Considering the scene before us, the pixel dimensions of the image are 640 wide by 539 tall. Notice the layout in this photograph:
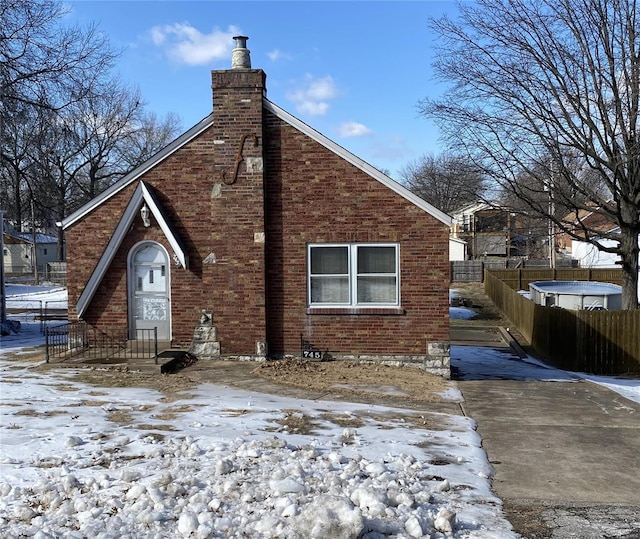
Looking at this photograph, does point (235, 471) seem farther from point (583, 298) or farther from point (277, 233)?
point (583, 298)

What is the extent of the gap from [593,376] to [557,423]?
289 inches

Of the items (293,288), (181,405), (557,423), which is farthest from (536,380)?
(181,405)

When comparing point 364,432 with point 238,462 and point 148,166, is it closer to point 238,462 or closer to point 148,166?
point 238,462

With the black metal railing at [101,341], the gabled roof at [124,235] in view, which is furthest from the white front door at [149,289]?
the gabled roof at [124,235]

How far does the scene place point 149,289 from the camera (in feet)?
44.8

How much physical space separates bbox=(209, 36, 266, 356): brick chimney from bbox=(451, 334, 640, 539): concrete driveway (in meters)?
4.74

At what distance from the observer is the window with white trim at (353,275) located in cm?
1303

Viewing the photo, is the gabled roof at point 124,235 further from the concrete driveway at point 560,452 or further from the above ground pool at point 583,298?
the above ground pool at point 583,298

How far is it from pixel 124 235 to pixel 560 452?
9890mm

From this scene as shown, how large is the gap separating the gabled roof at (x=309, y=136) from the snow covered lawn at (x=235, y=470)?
200 inches

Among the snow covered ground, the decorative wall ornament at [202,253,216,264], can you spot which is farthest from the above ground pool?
the snow covered ground

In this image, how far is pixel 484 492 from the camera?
19.2 ft

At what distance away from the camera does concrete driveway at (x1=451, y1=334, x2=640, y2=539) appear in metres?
5.41

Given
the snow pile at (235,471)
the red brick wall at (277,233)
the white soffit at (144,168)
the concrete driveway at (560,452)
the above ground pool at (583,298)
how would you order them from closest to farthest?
the snow pile at (235,471), the concrete driveway at (560,452), the red brick wall at (277,233), the white soffit at (144,168), the above ground pool at (583,298)
